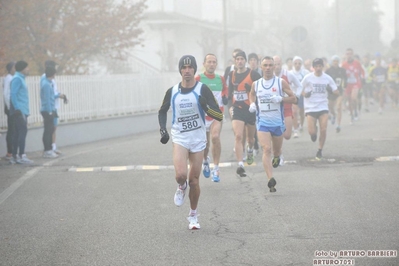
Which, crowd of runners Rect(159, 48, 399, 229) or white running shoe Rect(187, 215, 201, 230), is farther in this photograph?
crowd of runners Rect(159, 48, 399, 229)

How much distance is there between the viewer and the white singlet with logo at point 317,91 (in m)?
15.0

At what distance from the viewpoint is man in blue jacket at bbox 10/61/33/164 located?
1586 centimetres

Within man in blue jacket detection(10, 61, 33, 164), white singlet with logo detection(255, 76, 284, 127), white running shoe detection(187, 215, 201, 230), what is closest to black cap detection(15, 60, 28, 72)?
man in blue jacket detection(10, 61, 33, 164)

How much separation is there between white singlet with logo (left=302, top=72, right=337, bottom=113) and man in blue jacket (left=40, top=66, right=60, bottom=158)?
18.8ft

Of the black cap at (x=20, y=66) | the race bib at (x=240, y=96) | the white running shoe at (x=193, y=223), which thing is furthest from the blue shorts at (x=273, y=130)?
the black cap at (x=20, y=66)

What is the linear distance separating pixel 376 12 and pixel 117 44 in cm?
5432

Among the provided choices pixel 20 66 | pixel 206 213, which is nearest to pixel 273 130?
pixel 206 213

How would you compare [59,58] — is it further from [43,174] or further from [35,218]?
[35,218]

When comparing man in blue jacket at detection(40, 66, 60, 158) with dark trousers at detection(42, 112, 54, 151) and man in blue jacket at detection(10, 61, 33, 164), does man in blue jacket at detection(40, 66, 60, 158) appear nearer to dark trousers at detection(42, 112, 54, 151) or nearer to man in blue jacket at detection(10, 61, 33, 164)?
dark trousers at detection(42, 112, 54, 151)

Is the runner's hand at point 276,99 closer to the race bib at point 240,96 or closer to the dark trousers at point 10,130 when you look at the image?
the race bib at point 240,96

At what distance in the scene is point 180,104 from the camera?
886 cm

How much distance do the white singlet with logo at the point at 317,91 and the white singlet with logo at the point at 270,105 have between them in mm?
3520

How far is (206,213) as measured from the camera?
949 cm

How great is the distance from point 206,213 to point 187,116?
134 centimetres
